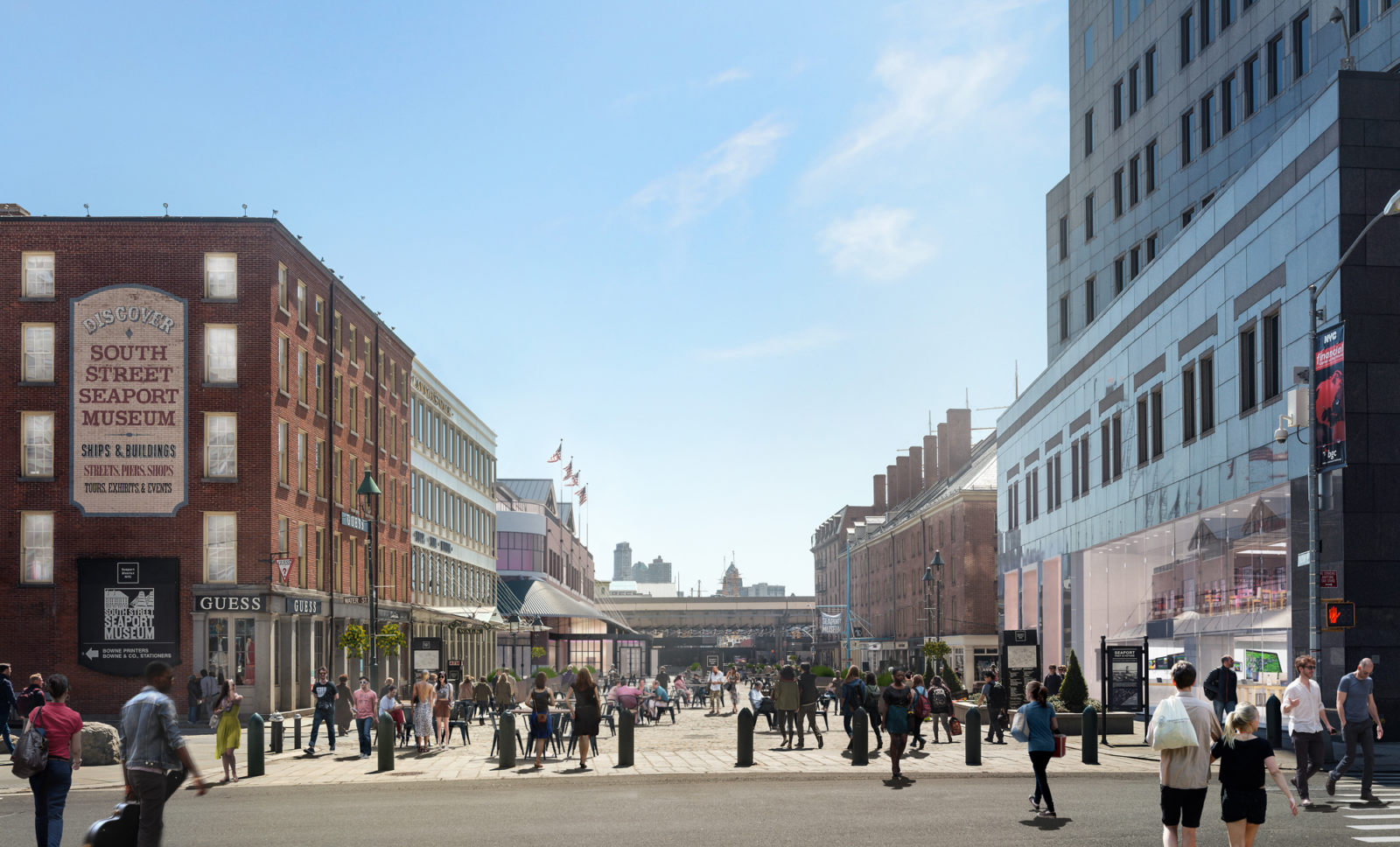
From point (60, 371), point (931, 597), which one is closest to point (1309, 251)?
point (60, 371)

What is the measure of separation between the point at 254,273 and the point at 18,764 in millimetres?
34321

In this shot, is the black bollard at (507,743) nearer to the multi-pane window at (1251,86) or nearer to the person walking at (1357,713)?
the person walking at (1357,713)

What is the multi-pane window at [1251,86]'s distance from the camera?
3925 centimetres

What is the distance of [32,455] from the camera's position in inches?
1731

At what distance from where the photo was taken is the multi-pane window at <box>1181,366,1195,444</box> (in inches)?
1455

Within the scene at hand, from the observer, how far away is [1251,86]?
3966cm

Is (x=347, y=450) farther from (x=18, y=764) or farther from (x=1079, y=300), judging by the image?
(x=18, y=764)

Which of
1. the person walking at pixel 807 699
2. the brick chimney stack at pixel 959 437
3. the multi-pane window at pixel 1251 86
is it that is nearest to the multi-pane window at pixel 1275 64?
the multi-pane window at pixel 1251 86

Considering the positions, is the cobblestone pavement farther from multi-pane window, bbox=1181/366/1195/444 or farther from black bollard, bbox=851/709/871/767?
multi-pane window, bbox=1181/366/1195/444

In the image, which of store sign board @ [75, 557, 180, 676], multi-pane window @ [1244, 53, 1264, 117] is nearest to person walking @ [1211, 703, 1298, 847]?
multi-pane window @ [1244, 53, 1264, 117]

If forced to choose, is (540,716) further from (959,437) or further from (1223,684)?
(959,437)

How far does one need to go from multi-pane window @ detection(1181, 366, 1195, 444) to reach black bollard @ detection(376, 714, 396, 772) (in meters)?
22.6

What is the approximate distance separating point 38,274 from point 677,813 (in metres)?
35.1

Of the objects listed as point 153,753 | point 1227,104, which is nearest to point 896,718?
point 153,753
